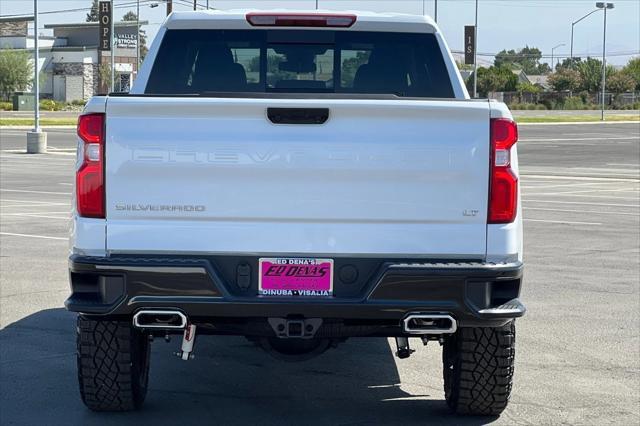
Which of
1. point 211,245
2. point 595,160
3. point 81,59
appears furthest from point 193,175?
point 81,59

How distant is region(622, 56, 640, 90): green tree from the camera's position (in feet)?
384

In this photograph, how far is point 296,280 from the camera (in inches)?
213

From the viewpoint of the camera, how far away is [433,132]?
5.33 m

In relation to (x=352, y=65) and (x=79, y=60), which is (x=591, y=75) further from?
(x=352, y=65)

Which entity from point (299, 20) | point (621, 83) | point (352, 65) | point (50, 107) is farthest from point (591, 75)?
point (299, 20)

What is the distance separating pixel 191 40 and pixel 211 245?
218cm

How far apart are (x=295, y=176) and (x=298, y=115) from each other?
0.28 metres

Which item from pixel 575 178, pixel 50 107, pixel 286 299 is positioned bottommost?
pixel 575 178

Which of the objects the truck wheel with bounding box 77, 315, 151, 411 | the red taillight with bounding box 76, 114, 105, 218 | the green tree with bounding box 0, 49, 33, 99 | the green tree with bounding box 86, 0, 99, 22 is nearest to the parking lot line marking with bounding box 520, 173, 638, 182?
the truck wheel with bounding box 77, 315, 151, 411

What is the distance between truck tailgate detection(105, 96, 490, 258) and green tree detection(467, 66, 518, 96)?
11186cm

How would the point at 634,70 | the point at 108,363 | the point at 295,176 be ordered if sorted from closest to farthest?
1. the point at 295,176
2. the point at 108,363
3. the point at 634,70

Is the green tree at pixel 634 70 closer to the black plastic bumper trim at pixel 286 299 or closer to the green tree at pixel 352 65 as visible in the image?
the green tree at pixel 352 65

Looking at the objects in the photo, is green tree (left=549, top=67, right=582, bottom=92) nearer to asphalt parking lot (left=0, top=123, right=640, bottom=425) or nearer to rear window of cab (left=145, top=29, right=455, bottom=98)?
asphalt parking lot (left=0, top=123, right=640, bottom=425)

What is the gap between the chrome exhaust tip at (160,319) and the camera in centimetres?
541
